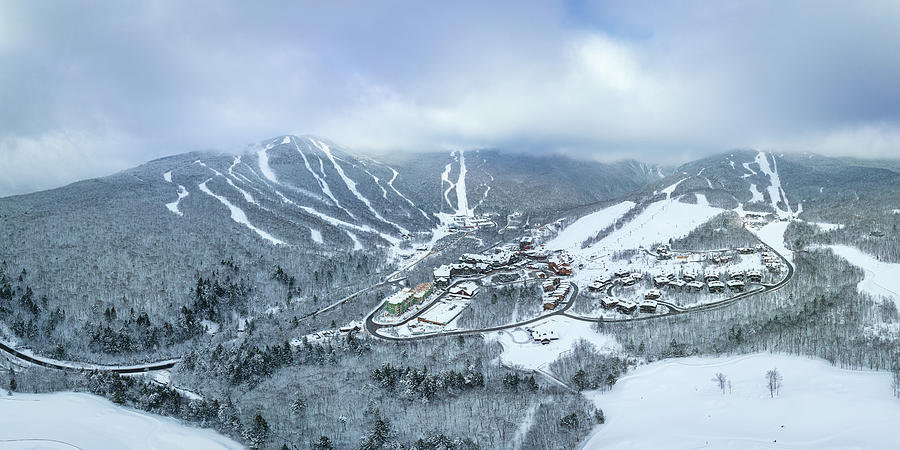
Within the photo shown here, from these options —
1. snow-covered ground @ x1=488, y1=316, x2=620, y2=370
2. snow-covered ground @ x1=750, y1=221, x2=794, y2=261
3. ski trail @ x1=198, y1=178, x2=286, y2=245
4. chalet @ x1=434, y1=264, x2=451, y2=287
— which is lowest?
snow-covered ground @ x1=488, y1=316, x2=620, y2=370

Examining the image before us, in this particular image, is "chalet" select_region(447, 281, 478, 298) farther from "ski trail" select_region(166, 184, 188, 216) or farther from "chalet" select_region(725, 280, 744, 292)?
"ski trail" select_region(166, 184, 188, 216)

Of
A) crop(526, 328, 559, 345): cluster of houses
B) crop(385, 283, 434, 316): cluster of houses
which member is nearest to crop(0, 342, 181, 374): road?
crop(385, 283, 434, 316): cluster of houses

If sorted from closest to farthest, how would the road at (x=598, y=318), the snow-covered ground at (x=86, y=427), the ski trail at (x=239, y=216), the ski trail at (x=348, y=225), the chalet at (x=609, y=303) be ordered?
1. the snow-covered ground at (x=86, y=427)
2. the road at (x=598, y=318)
3. the chalet at (x=609, y=303)
4. the ski trail at (x=239, y=216)
5. the ski trail at (x=348, y=225)

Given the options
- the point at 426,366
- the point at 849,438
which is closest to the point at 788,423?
the point at 849,438

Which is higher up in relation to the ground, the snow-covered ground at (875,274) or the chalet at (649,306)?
the snow-covered ground at (875,274)

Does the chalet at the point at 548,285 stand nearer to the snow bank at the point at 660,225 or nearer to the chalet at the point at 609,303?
the chalet at the point at 609,303

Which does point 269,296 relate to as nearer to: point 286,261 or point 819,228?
point 286,261

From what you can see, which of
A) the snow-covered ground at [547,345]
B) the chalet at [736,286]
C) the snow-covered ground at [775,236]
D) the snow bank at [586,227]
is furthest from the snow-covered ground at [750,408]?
the snow bank at [586,227]
